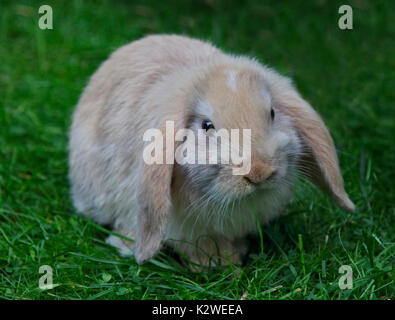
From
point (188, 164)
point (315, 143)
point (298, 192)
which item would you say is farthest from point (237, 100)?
point (298, 192)

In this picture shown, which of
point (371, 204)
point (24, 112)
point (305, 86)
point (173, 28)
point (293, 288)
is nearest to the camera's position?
point (293, 288)

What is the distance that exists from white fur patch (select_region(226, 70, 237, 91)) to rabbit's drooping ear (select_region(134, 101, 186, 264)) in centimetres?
27

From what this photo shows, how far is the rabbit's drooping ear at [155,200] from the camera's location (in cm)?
324

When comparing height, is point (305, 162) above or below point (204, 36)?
below

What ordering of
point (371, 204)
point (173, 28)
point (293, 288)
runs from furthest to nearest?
point (173, 28), point (371, 204), point (293, 288)

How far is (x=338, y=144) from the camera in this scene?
475 centimetres

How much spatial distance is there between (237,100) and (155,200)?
648 millimetres

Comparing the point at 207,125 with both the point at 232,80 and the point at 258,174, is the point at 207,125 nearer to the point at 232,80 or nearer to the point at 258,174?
the point at 232,80

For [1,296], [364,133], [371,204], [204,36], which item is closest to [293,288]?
[371,204]

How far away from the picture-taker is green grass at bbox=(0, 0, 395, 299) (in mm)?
3475

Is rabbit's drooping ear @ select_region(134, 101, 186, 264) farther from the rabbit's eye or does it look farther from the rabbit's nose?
the rabbit's nose

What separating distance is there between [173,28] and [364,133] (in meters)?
2.57

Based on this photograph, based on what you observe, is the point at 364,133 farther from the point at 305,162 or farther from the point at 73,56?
the point at 73,56

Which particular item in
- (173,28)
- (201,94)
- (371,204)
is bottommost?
(371,204)
